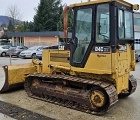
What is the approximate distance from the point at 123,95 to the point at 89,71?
1.97m

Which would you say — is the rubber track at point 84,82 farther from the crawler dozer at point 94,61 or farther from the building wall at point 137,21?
the building wall at point 137,21

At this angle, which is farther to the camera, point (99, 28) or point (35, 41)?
point (35, 41)

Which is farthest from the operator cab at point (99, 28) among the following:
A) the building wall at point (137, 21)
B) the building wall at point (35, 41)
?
the building wall at point (137, 21)

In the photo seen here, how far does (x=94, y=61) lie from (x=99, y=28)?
34.6 inches

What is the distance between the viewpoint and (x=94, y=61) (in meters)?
6.85

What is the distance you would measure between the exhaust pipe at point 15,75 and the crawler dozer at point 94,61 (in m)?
1.13

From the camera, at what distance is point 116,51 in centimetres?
655

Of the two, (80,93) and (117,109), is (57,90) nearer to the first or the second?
(80,93)

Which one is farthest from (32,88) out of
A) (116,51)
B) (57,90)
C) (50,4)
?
(50,4)

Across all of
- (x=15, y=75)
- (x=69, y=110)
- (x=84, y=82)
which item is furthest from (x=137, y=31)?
(x=69, y=110)

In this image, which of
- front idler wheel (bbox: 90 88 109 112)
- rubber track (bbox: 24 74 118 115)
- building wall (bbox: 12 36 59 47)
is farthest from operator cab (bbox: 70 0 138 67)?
building wall (bbox: 12 36 59 47)

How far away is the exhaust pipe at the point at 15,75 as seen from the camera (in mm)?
8695

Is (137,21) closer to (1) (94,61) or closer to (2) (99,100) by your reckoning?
(1) (94,61)

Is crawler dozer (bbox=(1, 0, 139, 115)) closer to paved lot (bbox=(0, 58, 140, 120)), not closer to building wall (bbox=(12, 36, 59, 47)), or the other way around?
paved lot (bbox=(0, 58, 140, 120))
